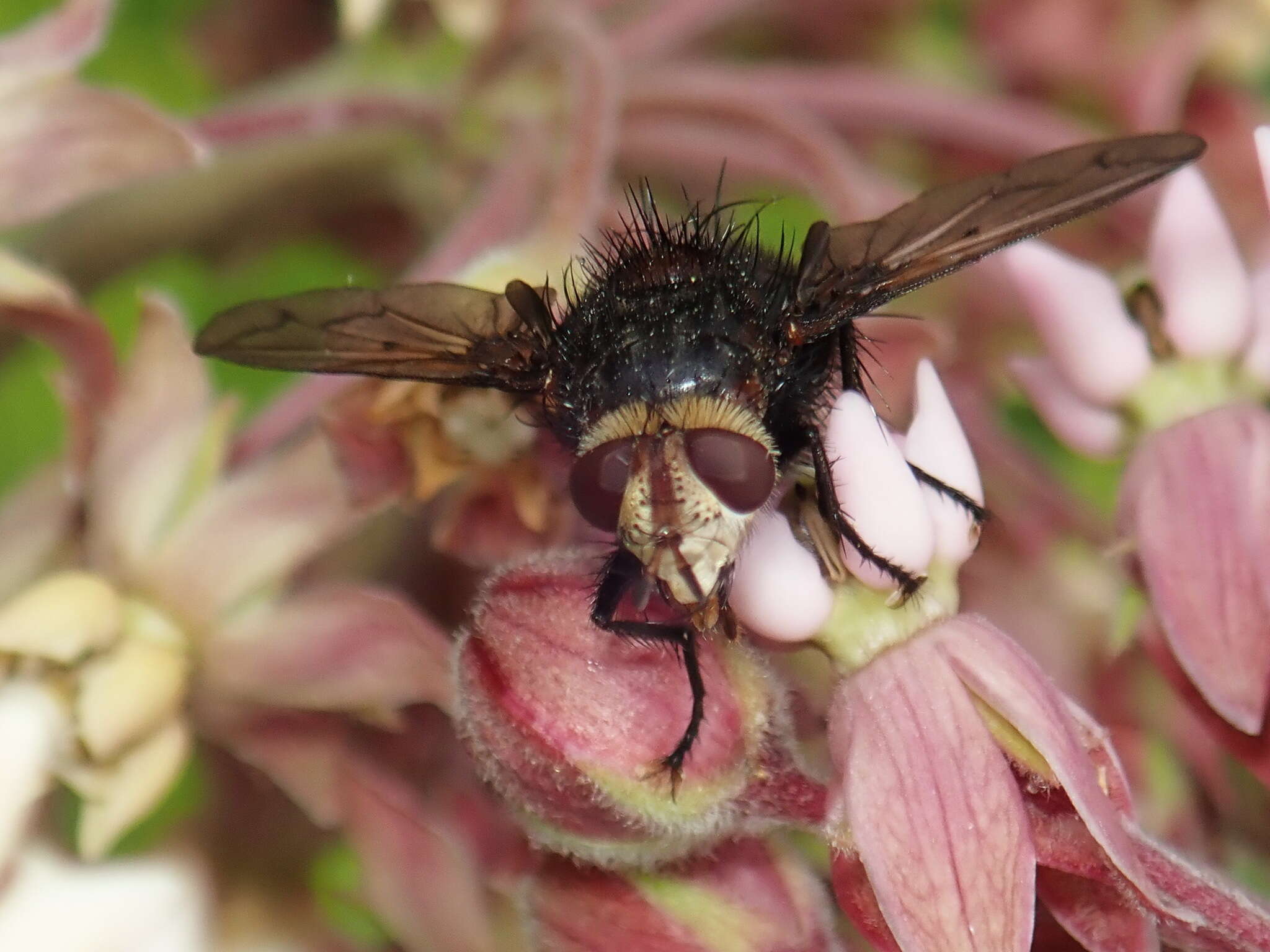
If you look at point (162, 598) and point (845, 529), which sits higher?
point (162, 598)

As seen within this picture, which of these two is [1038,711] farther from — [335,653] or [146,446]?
[146,446]

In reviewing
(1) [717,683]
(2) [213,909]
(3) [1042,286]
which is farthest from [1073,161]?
(2) [213,909]

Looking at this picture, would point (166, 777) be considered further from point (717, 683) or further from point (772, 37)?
point (772, 37)

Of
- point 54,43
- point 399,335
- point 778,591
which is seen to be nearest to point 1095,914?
point 778,591

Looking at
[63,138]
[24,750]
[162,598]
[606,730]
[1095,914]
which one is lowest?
[1095,914]

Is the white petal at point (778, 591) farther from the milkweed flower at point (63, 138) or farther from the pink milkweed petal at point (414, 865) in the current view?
the milkweed flower at point (63, 138)

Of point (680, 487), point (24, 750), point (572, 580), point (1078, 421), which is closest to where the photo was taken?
point (680, 487)
